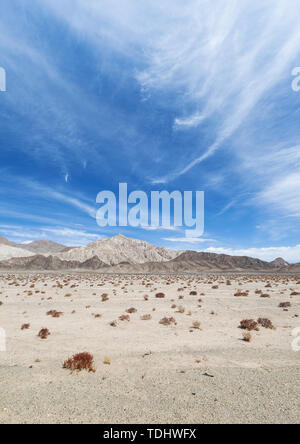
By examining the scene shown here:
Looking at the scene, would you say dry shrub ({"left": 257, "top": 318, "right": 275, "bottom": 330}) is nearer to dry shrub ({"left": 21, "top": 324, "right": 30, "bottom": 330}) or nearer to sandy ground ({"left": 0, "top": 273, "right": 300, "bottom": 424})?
sandy ground ({"left": 0, "top": 273, "right": 300, "bottom": 424})

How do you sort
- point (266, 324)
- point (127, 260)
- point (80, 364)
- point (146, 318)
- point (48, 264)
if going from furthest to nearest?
point (127, 260) < point (48, 264) < point (146, 318) < point (266, 324) < point (80, 364)

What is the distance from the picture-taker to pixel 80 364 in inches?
290

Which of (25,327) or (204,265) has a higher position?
(204,265)

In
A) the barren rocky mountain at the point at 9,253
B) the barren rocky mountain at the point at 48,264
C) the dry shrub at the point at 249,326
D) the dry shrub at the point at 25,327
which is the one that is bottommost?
the dry shrub at the point at 25,327

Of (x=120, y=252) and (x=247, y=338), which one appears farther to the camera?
(x=120, y=252)

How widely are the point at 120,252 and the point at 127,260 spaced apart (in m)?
11.1

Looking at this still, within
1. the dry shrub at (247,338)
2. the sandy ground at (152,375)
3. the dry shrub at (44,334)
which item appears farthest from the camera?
the dry shrub at (44,334)

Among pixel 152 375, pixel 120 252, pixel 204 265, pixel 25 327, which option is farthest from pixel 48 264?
pixel 152 375

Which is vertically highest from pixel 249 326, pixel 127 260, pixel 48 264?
pixel 127 260

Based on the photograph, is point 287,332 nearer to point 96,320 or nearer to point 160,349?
point 160,349

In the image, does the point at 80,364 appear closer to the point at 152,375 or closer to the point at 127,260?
the point at 152,375

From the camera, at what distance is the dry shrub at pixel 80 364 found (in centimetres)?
730

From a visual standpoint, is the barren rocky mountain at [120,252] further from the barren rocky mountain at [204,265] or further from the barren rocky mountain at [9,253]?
the barren rocky mountain at [9,253]

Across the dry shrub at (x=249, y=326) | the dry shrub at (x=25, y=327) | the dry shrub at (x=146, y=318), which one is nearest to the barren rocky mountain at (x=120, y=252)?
the dry shrub at (x=146, y=318)
